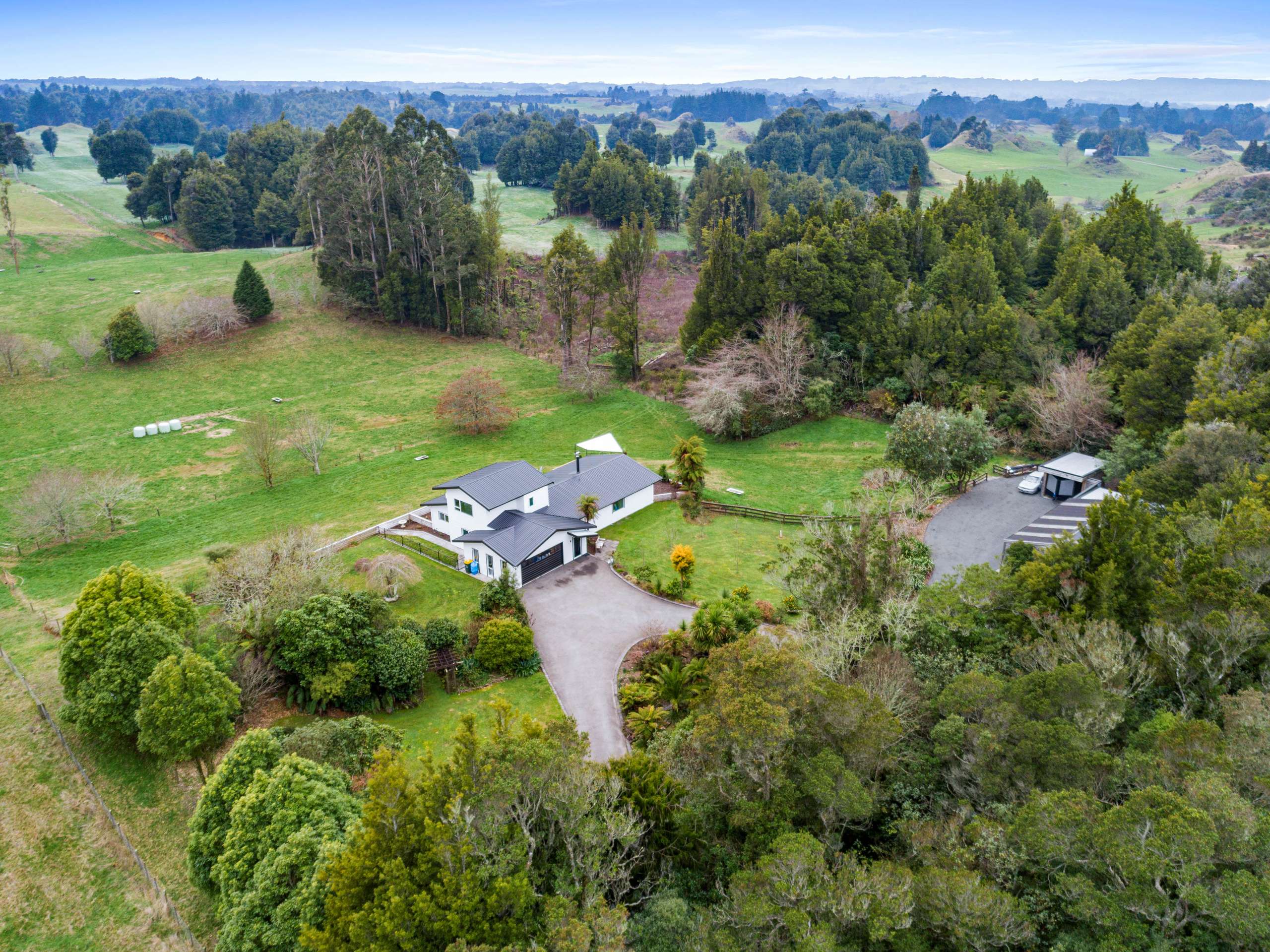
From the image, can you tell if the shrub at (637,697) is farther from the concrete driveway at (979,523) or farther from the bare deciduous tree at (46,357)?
the bare deciduous tree at (46,357)

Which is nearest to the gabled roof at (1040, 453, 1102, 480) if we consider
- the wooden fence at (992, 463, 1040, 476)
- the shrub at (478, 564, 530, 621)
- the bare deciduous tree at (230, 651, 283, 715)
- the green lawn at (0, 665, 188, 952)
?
the wooden fence at (992, 463, 1040, 476)

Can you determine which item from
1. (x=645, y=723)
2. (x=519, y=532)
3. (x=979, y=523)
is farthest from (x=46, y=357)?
(x=979, y=523)

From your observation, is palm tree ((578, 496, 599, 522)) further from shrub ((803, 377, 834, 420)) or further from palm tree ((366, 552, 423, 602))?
shrub ((803, 377, 834, 420))

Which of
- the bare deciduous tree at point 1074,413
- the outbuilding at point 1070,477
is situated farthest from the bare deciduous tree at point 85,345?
the bare deciduous tree at point 1074,413

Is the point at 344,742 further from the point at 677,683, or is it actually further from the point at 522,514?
the point at 522,514

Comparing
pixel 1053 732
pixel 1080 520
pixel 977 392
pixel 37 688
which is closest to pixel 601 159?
pixel 977 392
